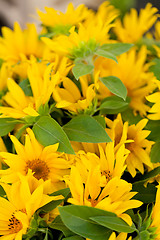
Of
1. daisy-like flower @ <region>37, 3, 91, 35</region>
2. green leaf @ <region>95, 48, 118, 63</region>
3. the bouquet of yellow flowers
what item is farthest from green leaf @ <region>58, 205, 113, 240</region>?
daisy-like flower @ <region>37, 3, 91, 35</region>

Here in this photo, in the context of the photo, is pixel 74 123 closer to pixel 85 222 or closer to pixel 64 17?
pixel 85 222

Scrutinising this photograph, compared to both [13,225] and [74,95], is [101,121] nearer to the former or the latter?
[74,95]

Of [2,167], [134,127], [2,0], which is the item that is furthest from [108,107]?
[2,0]

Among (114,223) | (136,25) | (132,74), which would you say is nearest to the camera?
(114,223)

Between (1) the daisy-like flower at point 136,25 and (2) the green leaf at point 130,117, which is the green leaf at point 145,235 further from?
(1) the daisy-like flower at point 136,25

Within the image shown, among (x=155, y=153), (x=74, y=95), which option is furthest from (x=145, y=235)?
(x=74, y=95)

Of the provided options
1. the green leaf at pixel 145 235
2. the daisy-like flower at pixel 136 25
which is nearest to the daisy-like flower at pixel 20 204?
the green leaf at pixel 145 235
